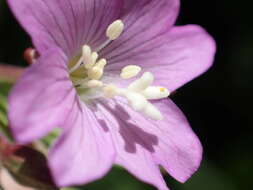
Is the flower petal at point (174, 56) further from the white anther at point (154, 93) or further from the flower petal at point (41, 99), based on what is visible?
the flower petal at point (41, 99)

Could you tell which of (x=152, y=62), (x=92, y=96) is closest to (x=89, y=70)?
(x=92, y=96)

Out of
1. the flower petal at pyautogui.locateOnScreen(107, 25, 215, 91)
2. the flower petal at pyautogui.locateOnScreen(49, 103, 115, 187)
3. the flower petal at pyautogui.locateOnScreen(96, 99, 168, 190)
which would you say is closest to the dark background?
the flower petal at pyautogui.locateOnScreen(107, 25, 215, 91)

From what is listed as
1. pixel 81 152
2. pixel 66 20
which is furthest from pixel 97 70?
pixel 81 152

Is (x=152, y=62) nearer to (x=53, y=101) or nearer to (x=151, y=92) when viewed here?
(x=151, y=92)

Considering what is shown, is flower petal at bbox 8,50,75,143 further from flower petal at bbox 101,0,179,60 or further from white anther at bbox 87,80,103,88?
flower petal at bbox 101,0,179,60

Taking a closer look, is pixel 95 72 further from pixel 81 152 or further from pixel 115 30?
pixel 81 152

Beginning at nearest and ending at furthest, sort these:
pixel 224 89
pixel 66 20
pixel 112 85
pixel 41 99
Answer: pixel 41 99, pixel 66 20, pixel 112 85, pixel 224 89

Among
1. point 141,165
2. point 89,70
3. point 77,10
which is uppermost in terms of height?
point 77,10
